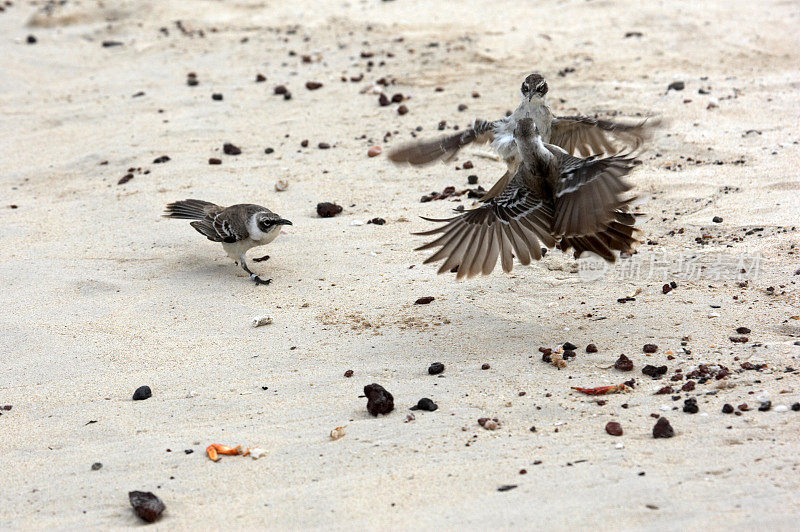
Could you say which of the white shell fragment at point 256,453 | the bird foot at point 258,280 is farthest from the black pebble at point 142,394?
the bird foot at point 258,280

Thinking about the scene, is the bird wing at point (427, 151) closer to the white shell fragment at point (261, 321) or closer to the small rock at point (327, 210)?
the white shell fragment at point (261, 321)

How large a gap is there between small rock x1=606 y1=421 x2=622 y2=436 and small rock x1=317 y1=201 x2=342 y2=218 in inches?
133

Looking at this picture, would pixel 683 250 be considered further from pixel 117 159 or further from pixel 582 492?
pixel 117 159

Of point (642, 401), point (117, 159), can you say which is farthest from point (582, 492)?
point (117, 159)

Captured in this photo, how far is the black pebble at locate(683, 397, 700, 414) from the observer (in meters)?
3.84

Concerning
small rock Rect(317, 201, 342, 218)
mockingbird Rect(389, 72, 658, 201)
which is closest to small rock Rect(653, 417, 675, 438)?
mockingbird Rect(389, 72, 658, 201)

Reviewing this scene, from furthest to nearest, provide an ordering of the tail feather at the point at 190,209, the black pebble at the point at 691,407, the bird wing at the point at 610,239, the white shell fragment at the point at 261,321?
the tail feather at the point at 190,209 < the white shell fragment at the point at 261,321 < the bird wing at the point at 610,239 < the black pebble at the point at 691,407

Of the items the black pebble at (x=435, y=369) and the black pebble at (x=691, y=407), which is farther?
the black pebble at (x=435, y=369)

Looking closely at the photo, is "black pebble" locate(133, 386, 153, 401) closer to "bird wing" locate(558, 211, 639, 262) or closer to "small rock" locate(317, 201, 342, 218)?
"bird wing" locate(558, 211, 639, 262)

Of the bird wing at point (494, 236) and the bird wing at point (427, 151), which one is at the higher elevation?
the bird wing at point (427, 151)

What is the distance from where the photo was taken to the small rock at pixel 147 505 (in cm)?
346

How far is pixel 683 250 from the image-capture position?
18.5 ft

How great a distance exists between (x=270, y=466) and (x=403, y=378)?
97cm

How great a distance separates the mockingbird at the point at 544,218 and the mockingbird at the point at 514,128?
310 millimetres
